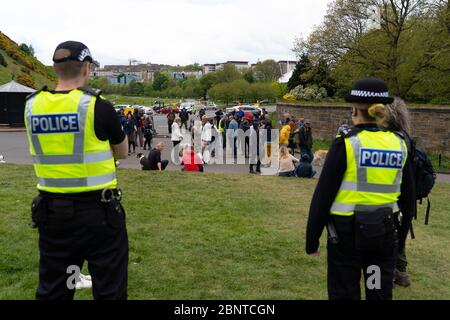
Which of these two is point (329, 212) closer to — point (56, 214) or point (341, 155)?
point (341, 155)

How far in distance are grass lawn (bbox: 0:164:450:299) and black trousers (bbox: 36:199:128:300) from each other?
1.53m

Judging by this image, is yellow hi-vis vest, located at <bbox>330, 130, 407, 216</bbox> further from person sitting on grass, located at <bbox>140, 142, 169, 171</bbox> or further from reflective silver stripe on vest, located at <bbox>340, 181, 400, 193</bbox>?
person sitting on grass, located at <bbox>140, 142, 169, 171</bbox>

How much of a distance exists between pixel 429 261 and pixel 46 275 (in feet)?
16.4

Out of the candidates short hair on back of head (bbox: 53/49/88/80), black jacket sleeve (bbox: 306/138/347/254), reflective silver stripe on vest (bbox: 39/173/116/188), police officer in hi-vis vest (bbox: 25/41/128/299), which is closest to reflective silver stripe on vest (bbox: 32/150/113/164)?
police officer in hi-vis vest (bbox: 25/41/128/299)

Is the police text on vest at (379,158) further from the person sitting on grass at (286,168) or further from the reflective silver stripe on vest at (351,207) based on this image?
the person sitting on grass at (286,168)

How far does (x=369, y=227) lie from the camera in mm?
3176

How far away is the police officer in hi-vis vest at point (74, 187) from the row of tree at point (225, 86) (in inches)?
1688

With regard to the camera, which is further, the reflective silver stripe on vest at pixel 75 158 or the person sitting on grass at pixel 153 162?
the person sitting on grass at pixel 153 162

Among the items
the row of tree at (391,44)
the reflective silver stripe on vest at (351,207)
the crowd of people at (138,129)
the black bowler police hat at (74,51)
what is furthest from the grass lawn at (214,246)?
the row of tree at (391,44)

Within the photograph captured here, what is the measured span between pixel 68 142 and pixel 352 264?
1.97m

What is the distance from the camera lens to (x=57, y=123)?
3.03m

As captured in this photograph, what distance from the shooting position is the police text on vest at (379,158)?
321 cm

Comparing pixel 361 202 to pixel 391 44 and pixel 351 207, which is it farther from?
pixel 391 44
